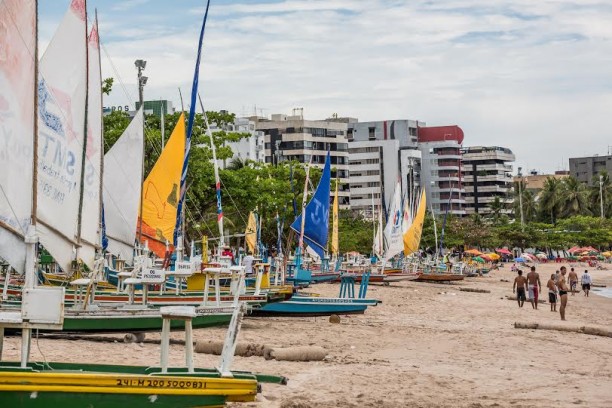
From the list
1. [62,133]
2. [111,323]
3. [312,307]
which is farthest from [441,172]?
[62,133]

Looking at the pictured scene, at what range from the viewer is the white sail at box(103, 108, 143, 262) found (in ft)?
97.4

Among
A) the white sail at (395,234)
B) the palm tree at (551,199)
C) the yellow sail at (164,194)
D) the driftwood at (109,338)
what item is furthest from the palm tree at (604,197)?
the driftwood at (109,338)

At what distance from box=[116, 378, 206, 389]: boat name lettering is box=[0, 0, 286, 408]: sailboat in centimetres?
1

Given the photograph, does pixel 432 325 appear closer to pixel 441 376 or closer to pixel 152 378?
pixel 441 376

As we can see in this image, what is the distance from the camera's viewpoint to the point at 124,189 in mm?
30891

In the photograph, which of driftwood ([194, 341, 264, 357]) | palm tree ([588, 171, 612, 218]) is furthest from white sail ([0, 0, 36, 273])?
palm tree ([588, 171, 612, 218])

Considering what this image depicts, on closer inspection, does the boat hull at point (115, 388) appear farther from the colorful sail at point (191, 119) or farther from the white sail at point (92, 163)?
the colorful sail at point (191, 119)

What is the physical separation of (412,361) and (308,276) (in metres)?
21.0

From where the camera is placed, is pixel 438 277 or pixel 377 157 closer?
pixel 438 277

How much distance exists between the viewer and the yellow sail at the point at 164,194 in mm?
31016

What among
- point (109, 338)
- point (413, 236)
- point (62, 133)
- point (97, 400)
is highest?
point (413, 236)

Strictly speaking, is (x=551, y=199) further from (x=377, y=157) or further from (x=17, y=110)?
(x=17, y=110)

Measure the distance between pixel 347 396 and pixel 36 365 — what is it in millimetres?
5654

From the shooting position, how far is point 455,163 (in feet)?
622
